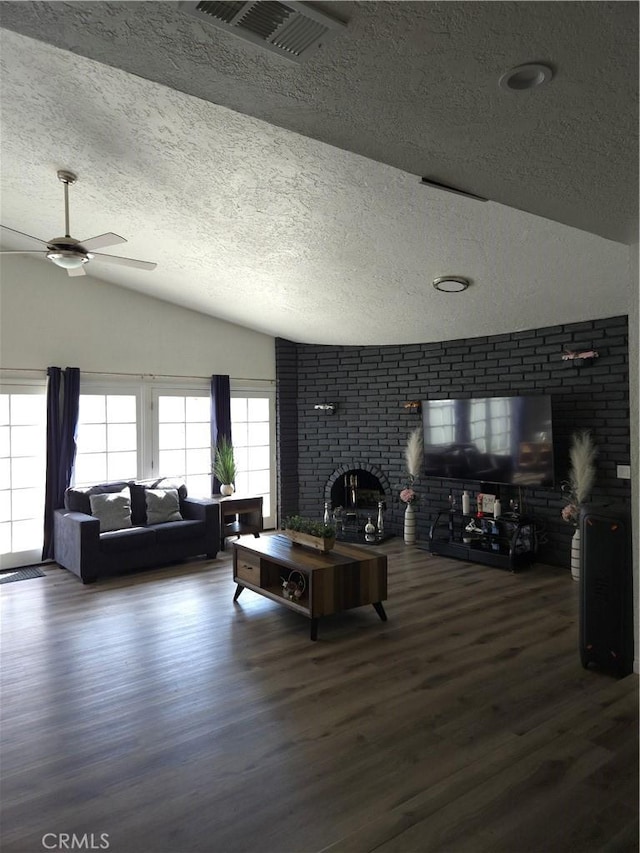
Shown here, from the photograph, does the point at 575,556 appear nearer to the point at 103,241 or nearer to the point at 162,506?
the point at 162,506

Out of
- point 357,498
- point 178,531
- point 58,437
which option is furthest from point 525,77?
point 357,498

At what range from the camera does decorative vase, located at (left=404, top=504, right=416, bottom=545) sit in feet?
21.7

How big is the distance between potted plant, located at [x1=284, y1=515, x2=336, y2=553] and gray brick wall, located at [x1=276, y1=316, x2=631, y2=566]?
253cm

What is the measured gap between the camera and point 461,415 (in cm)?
609

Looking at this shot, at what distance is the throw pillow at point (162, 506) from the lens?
5895 mm

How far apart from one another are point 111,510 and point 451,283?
3807mm

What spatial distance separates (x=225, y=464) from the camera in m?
6.86

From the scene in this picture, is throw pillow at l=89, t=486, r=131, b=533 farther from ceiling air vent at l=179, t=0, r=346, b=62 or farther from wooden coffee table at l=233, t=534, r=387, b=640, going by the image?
ceiling air vent at l=179, t=0, r=346, b=62

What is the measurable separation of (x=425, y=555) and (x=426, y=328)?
2.43 m

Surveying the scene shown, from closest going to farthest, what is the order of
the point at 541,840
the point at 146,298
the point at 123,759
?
the point at 541,840 → the point at 123,759 → the point at 146,298

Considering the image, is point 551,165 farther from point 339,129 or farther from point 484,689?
point 484,689

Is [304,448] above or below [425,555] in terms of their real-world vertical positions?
above

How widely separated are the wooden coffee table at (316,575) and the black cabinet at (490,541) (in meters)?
1.90

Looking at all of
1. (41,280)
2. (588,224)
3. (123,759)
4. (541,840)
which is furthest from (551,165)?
(41,280)
